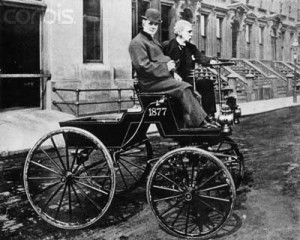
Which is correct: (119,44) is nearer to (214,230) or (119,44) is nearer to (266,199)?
(266,199)

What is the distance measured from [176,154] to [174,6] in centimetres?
2038

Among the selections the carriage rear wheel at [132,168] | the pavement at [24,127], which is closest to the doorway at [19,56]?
the pavement at [24,127]

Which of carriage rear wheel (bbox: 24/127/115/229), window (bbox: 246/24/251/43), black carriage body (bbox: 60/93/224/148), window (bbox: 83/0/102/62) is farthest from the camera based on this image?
window (bbox: 246/24/251/43)

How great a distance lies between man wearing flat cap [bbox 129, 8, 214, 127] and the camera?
4.78 metres

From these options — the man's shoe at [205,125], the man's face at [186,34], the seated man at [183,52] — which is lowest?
the man's shoe at [205,125]

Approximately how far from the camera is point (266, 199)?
5.65 meters

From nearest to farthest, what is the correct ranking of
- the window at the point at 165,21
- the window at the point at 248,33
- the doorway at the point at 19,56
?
the doorway at the point at 19,56 < the window at the point at 165,21 < the window at the point at 248,33

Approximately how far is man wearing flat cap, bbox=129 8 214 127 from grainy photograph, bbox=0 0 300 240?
0.01 m

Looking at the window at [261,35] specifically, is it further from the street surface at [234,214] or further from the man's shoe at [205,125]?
the man's shoe at [205,125]

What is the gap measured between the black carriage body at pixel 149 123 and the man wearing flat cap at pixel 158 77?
0.11 m

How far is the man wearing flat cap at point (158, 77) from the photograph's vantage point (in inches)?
188

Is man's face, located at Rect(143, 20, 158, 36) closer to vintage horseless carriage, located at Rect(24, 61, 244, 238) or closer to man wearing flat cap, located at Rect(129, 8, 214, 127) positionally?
man wearing flat cap, located at Rect(129, 8, 214, 127)

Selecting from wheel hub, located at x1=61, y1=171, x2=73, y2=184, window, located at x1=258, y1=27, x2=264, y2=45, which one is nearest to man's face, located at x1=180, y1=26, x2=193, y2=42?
wheel hub, located at x1=61, y1=171, x2=73, y2=184

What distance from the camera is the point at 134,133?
4.81 metres
